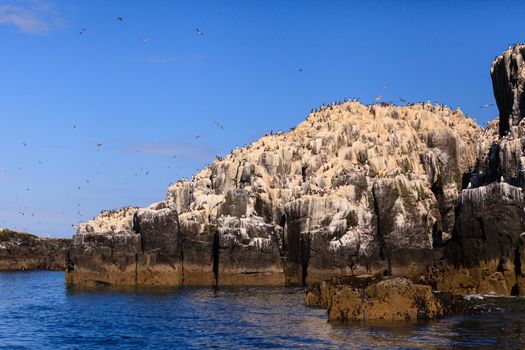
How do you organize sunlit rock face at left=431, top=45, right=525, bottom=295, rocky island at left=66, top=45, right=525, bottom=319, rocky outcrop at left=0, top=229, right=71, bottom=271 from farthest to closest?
rocky outcrop at left=0, top=229, right=71, bottom=271, rocky island at left=66, top=45, right=525, bottom=319, sunlit rock face at left=431, top=45, right=525, bottom=295

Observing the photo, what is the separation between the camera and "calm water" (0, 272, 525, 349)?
Answer: 5028 cm

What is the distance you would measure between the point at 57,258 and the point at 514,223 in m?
138

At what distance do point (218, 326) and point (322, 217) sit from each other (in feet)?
175

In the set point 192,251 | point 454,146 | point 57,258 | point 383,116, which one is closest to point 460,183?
point 454,146

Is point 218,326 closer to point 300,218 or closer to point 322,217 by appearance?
point 322,217

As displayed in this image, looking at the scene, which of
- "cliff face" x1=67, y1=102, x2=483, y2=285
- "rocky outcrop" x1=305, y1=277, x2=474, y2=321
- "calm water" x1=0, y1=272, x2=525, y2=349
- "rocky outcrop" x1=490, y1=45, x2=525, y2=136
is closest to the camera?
"calm water" x1=0, y1=272, x2=525, y2=349

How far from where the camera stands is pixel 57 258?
192125 millimetres

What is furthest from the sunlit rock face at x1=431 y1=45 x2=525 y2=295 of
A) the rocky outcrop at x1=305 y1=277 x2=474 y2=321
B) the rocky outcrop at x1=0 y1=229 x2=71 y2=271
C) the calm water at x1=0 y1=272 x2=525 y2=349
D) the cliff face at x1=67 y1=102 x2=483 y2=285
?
the rocky outcrop at x1=0 y1=229 x2=71 y2=271

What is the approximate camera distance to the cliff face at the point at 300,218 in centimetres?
10738

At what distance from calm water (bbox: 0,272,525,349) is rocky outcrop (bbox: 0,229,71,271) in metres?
96.5

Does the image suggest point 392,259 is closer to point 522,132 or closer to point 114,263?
point 522,132

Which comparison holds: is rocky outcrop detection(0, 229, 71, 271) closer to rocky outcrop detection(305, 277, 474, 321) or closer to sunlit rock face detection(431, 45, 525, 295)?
sunlit rock face detection(431, 45, 525, 295)

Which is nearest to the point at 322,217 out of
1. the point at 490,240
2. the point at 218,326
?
the point at 490,240

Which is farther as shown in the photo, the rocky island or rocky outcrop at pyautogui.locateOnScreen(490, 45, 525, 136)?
rocky outcrop at pyautogui.locateOnScreen(490, 45, 525, 136)
